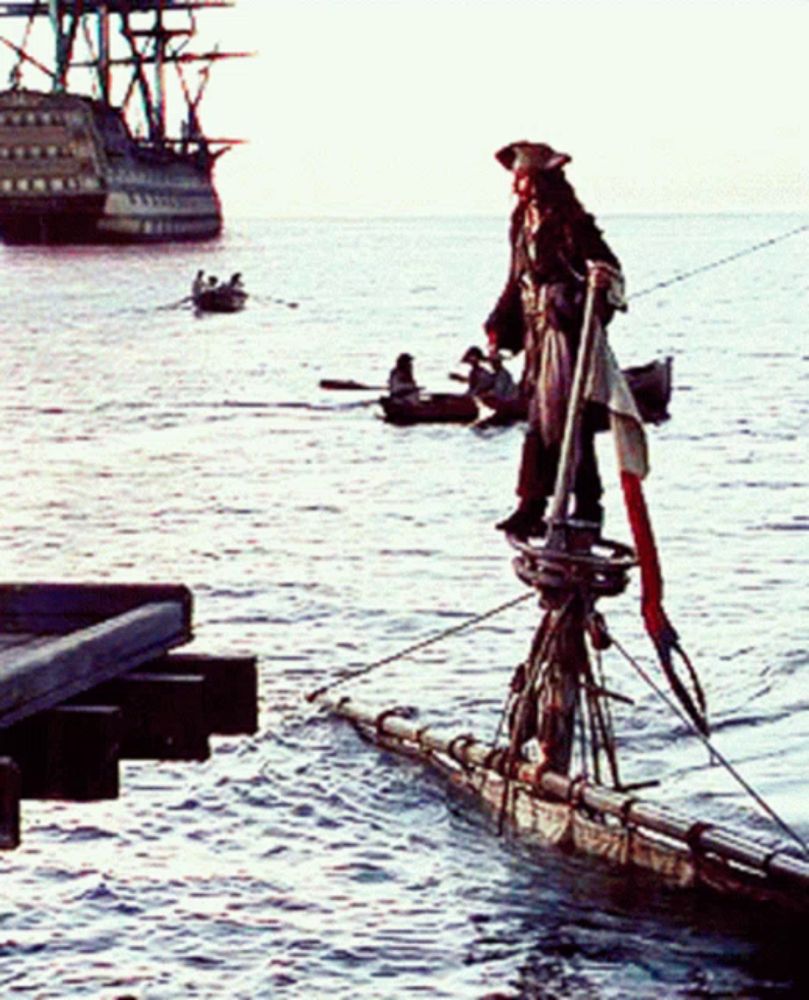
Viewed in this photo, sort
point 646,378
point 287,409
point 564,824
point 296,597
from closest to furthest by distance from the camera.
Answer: point 564,824
point 296,597
point 646,378
point 287,409

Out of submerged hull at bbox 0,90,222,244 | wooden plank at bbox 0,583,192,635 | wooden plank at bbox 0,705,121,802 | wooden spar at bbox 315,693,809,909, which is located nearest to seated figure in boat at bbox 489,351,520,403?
wooden spar at bbox 315,693,809,909

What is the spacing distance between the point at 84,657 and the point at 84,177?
522 feet

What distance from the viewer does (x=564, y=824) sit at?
48.2 ft

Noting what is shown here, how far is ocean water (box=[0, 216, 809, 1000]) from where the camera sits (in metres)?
13.7

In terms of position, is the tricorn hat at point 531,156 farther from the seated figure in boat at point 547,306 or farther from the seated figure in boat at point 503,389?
the seated figure in boat at point 503,389

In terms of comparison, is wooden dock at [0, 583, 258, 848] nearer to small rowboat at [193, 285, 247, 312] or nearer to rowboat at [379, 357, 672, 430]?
rowboat at [379, 357, 672, 430]

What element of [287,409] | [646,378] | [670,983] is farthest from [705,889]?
[287,409]

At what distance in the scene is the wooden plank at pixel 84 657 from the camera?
25.7 ft

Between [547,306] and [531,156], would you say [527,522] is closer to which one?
[547,306]

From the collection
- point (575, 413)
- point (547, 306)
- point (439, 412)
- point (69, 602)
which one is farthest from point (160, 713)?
point (439, 412)

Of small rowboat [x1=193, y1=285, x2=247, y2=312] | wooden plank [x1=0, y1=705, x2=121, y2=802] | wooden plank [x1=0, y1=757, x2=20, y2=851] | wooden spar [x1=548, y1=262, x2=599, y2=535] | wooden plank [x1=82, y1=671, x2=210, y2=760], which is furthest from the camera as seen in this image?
small rowboat [x1=193, y1=285, x2=247, y2=312]

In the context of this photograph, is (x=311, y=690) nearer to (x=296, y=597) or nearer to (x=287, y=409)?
(x=296, y=597)

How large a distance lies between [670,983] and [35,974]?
3608mm

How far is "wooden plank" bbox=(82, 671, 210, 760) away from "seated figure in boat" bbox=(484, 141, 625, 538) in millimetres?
4642
